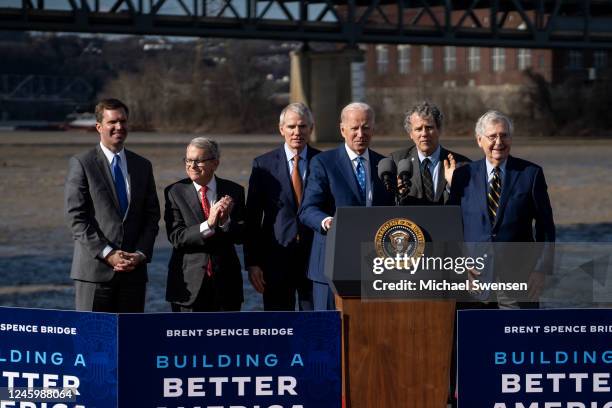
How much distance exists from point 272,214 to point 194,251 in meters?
0.68

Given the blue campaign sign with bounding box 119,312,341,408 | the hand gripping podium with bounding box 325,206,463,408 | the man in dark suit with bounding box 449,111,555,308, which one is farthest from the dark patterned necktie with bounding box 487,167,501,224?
the blue campaign sign with bounding box 119,312,341,408

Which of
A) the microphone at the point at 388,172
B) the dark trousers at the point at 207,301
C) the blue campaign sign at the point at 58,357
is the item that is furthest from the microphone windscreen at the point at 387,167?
the blue campaign sign at the point at 58,357

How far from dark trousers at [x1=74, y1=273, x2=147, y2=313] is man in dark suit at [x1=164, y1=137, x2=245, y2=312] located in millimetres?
215

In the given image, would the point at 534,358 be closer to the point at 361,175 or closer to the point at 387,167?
the point at 387,167

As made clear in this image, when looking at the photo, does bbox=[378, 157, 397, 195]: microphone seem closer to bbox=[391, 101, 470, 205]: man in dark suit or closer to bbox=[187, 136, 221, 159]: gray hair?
bbox=[391, 101, 470, 205]: man in dark suit

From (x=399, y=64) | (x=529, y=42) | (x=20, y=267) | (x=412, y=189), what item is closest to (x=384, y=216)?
(x=412, y=189)

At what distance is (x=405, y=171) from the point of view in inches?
292

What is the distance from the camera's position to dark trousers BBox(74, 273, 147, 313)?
8070 millimetres

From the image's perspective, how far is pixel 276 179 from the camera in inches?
340

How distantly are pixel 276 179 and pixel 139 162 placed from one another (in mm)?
956

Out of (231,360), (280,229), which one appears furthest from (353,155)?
(231,360)

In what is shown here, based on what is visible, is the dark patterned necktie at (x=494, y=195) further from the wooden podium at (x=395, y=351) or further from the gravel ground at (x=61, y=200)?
the gravel ground at (x=61, y=200)

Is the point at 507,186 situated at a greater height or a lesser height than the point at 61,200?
lesser

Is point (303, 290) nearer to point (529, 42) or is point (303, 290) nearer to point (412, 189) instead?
point (412, 189)
